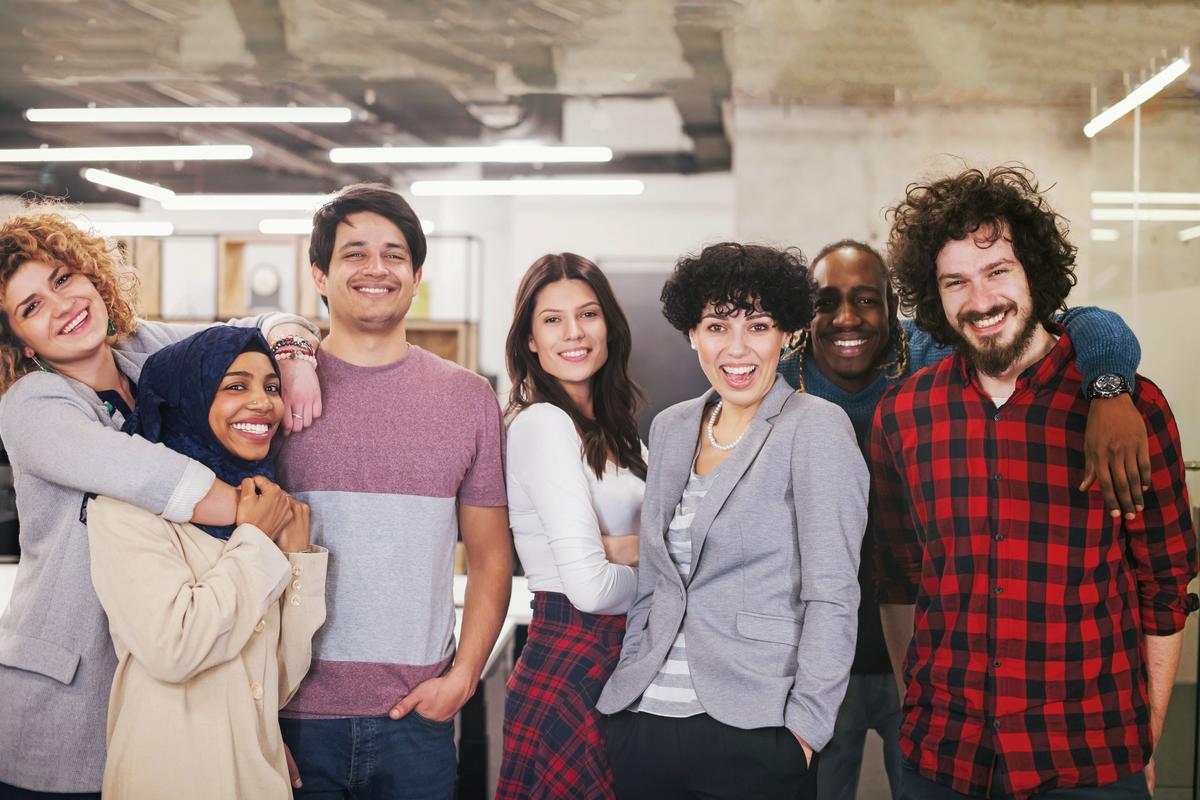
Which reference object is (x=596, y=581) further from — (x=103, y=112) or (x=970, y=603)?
(x=103, y=112)

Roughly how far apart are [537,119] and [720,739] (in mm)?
5337

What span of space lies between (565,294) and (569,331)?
3.6 inches

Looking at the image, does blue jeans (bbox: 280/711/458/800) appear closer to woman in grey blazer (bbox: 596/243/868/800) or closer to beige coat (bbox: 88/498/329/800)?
beige coat (bbox: 88/498/329/800)

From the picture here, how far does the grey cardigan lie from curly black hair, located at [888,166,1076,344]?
1.55m

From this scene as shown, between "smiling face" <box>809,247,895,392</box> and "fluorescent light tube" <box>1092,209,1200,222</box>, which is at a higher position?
"fluorescent light tube" <box>1092,209,1200,222</box>

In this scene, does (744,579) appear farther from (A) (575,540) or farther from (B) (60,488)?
(B) (60,488)

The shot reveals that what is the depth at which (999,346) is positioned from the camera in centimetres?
195

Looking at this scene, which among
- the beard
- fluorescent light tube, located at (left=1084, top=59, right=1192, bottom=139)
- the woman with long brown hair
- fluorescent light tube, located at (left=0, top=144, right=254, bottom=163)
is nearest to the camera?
the beard

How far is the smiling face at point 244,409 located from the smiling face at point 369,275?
0.26m

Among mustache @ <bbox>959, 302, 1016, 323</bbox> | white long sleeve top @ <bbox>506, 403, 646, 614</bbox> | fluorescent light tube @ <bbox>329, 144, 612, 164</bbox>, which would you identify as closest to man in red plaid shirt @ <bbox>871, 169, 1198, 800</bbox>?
mustache @ <bbox>959, 302, 1016, 323</bbox>

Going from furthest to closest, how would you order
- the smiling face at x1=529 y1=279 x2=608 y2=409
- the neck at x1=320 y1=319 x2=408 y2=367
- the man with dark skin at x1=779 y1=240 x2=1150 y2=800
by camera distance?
the man with dark skin at x1=779 y1=240 x2=1150 y2=800 < the smiling face at x1=529 y1=279 x2=608 y2=409 < the neck at x1=320 y1=319 x2=408 y2=367

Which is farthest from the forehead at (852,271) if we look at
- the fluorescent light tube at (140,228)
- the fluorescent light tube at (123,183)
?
the fluorescent light tube at (123,183)

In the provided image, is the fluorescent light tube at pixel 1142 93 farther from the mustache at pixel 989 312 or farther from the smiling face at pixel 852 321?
the mustache at pixel 989 312

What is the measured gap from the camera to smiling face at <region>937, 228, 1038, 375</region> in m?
1.95
